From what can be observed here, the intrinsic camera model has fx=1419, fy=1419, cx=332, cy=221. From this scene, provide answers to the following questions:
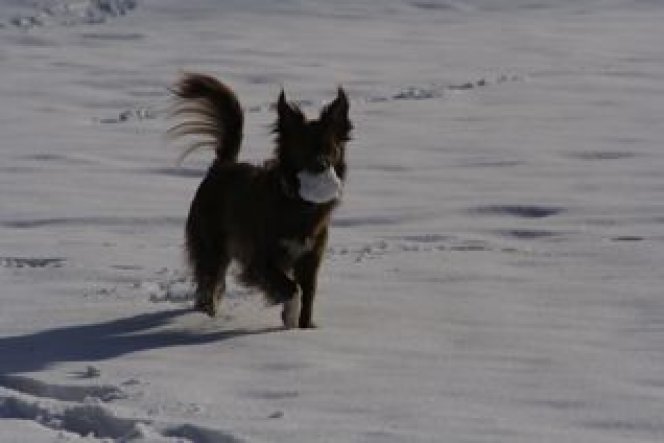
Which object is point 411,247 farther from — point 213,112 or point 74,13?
point 74,13

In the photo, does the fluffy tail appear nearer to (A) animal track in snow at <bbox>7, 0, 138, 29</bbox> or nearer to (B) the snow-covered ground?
(B) the snow-covered ground

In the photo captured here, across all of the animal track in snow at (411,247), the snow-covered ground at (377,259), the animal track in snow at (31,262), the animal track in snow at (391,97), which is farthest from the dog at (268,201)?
the animal track in snow at (391,97)

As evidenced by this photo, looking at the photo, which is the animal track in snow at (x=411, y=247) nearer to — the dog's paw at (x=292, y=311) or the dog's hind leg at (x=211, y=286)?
the dog's hind leg at (x=211, y=286)

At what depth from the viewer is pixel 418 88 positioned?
17.0 m

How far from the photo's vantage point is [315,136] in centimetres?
648

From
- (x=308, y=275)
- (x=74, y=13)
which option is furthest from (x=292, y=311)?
(x=74, y=13)

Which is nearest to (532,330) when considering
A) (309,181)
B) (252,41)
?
(309,181)

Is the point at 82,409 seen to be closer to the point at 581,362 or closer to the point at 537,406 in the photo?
the point at 537,406

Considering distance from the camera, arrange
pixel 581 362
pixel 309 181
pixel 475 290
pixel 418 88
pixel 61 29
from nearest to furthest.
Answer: pixel 581 362 < pixel 309 181 < pixel 475 290 < pixel 418 88 < pixel 61 29

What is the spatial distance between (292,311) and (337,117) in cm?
96

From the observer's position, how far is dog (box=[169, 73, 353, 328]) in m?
6.50

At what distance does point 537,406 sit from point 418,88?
1197 centimetres

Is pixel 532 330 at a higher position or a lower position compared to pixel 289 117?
lower

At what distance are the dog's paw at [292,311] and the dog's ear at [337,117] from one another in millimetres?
807
